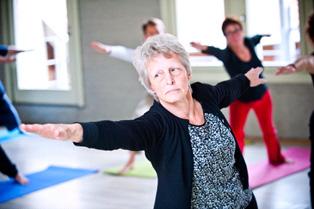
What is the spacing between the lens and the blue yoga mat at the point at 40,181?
394 cm

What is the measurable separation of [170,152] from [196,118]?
0.13 m

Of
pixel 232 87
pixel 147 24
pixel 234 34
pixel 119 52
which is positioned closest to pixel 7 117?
pixel 119 52

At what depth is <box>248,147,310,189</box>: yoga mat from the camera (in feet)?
12.6

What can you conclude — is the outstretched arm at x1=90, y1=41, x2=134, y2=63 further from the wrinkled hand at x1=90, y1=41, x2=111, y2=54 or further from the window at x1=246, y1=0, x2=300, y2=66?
the window at x1=246, y1=0, x2=300, y2=66

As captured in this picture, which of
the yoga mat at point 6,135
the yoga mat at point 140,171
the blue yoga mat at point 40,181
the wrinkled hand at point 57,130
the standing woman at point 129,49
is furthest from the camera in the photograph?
the yoga mat at point 6,135

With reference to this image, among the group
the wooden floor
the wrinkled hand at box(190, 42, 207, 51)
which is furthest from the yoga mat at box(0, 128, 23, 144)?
the wrinkled hand at box(190, 42, 207, 51)

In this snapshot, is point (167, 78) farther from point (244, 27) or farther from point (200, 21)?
point (244, 27)

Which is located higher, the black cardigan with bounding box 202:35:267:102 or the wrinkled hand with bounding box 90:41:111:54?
the wrinkled hand with bounding box 90:41:111:54

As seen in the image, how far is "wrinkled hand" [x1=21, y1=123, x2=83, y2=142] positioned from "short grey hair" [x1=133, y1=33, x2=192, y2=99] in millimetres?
323

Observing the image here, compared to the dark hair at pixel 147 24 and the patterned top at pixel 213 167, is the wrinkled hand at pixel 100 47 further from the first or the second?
the patterned top at pixel 213 167

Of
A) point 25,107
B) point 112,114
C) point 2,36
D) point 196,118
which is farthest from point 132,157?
point 196,118

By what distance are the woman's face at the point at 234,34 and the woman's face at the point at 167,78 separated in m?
1.56

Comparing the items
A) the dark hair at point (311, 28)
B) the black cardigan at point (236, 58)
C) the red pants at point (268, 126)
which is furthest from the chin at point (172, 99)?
the red pants at point (268, 126)

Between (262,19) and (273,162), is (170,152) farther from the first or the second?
(273,162)
